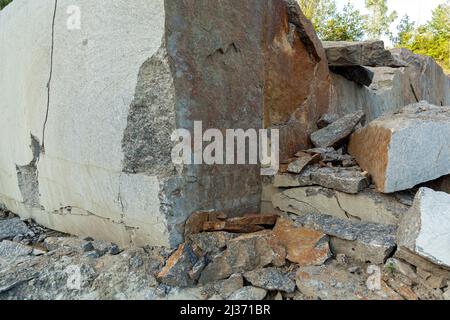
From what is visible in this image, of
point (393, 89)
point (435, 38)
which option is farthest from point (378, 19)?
point (393, 89)

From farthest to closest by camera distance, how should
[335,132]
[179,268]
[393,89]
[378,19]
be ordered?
[378,19], [393,89], [335,132], [179,268]

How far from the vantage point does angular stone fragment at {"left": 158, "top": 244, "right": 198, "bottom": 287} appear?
1.41 metres

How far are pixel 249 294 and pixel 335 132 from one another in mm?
1334

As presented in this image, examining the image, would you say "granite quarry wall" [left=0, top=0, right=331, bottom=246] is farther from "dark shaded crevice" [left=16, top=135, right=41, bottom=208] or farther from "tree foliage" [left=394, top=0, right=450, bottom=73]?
"tree foliage" [left=394, top=0, right=450, bottom=73]

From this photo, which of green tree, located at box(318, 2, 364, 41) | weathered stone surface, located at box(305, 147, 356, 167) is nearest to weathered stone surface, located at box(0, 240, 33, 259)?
weathered stone surface, located at box(305, 147, 356, 167)

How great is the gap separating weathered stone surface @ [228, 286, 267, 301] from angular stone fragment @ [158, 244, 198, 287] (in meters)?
0.22

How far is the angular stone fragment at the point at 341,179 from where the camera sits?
1.70 m

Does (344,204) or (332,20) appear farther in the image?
(332,20)

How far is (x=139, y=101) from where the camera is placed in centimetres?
161

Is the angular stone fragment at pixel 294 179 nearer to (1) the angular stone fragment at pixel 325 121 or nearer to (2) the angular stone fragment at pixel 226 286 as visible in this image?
(1) the angular stone fragment at pixel 325 121

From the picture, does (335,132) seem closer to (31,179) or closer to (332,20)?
(31,179)

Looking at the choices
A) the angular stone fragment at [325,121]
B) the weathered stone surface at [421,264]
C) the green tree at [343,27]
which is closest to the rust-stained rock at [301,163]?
the angular stone fragment at [325,121]

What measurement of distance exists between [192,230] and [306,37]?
1.68 meters
